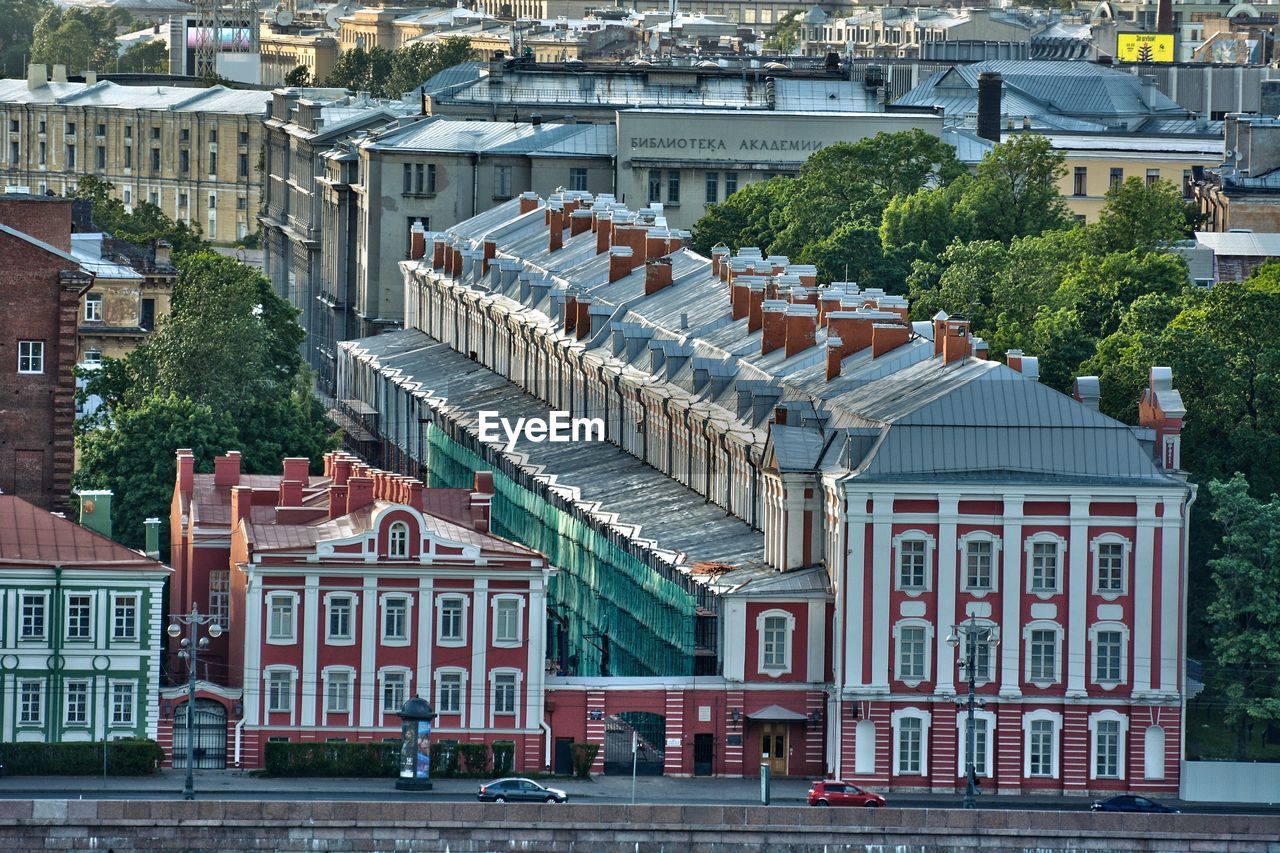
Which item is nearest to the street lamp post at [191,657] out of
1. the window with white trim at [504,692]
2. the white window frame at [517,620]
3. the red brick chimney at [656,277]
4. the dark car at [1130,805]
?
the white window frame at [517,620]

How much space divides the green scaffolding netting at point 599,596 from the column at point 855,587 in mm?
5665

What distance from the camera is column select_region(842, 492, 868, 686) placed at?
96.4 meters

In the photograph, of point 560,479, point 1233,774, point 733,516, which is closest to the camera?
point 1233,774

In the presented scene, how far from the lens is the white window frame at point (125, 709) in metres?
95.8

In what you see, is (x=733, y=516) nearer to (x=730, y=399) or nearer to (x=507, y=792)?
(x=730, y=399)

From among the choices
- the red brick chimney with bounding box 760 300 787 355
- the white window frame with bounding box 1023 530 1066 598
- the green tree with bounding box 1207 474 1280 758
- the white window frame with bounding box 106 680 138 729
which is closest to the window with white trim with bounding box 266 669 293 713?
the white window frame with bounding box 106 680 138 729

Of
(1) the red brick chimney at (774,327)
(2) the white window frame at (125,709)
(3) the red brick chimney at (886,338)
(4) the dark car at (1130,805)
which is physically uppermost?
(3) the red brick chimney at (886,338)

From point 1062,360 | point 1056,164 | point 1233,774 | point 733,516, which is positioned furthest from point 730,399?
point 1056,164

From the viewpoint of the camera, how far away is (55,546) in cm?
9662

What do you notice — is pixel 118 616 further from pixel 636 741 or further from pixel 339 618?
pixel 636 741

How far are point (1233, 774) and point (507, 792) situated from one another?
17.8 m

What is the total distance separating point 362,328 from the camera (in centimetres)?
18262

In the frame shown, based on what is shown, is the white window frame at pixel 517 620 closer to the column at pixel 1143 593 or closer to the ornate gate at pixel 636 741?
the ornate gate at pixel 636 741

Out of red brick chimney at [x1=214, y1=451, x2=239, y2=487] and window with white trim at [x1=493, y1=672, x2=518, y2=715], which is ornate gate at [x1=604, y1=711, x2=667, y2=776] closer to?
window with white trim at [x1=493, y1=672, x2=518, y2=715]
